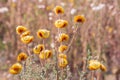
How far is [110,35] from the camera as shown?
3684mm

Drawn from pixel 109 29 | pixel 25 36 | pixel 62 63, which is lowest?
pixel 62 63

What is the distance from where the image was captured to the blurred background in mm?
3402

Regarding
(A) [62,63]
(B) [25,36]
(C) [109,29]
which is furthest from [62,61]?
(C) [109,29]

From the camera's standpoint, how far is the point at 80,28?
11.5 ft

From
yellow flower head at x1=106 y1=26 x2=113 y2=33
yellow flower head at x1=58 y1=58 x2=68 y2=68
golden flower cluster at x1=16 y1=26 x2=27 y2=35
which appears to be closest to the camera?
yellow flower head at x1=58 y1=58 x2=68 y2=68

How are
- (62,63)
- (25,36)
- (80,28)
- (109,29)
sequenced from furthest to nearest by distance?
(109,29)
(80,28)
(25,36)
(62,63)

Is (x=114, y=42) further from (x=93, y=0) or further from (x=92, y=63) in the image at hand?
(x=92, y=63)

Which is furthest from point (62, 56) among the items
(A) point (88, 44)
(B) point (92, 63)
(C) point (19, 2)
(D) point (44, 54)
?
(C) point (19, 2)

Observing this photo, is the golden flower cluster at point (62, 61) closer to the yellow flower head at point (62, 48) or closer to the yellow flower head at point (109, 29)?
the yellow flower head at point (62, 48)

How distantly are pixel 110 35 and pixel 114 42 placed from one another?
0.10 metres

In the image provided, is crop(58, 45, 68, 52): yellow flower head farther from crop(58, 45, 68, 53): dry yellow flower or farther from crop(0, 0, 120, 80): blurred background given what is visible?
crop(0, 0, 120, 80): blurred background

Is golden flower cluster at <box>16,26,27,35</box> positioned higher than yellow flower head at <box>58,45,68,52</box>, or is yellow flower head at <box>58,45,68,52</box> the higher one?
golden flower cluster at <box>16,26,27,35</box>

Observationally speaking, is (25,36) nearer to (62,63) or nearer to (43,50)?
(43,50)

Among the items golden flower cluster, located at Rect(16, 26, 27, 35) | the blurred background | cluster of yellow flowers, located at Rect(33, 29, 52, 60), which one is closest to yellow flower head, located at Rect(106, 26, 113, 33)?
the blurred background
